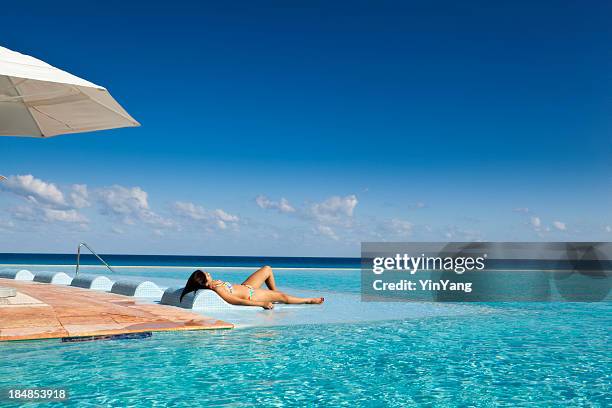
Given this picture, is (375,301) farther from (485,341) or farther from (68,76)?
(68,76)

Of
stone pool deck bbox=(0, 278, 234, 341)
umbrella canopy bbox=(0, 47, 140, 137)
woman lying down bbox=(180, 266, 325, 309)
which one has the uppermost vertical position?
umbrella canopy bbox=(0, 47, 140, 137)

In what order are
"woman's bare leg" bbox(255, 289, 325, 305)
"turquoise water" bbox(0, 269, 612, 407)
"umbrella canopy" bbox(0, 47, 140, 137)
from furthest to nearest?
1. "woman's bare leg" bbox(255, 289, 325, 305)
2. "umbrella canopy" bbox(0, 47, 140, 137)
3. "turquoise water" bbox(0, 269, 612, 407)

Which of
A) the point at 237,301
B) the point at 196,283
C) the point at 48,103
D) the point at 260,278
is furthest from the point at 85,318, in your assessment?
the point at 260,278

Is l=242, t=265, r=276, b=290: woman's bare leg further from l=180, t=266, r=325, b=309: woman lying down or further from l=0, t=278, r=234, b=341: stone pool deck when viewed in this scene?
l=0, t=278, r=234, b=341: stone pool deck

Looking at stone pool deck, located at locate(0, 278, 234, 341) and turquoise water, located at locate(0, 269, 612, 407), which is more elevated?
stone pool deck, located at locate(0, 278, 234, 341)

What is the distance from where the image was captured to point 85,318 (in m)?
7.67

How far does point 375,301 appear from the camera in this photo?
12469 millimetres

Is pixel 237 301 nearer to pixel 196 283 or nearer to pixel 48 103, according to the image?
pixel 196 283

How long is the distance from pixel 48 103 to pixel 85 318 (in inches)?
123

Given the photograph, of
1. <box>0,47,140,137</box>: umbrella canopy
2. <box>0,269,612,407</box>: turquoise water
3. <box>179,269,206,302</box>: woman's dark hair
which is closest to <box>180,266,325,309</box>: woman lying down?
<box>179,269,206,302</box>: woman's dark hair

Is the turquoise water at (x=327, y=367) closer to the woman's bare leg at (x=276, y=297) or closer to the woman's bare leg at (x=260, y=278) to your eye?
the woman's bare leg at (x=276, y=297)

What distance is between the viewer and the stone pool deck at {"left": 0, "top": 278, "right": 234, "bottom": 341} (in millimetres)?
6645

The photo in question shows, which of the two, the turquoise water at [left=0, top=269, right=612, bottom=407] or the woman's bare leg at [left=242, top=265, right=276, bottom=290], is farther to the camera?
the woman's bare leg at [left=242, top=265, right=276, bottom=290]

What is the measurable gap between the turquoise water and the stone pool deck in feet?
0.94
